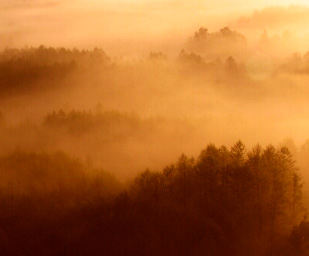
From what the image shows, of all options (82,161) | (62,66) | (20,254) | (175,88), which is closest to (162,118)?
(82,161)

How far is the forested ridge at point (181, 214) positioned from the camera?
124 ft

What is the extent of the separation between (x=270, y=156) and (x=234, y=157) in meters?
3.04

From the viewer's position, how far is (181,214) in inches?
1592

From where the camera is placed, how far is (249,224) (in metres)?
39.9

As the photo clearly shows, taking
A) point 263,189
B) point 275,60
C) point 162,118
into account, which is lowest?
point 263,189

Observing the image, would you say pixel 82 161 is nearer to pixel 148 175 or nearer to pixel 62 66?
pixel 148 175

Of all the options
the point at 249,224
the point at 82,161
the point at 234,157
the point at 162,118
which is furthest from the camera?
the point at 162,118

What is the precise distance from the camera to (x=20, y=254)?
37.2 meters

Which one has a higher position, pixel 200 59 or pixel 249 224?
pixel 200 59

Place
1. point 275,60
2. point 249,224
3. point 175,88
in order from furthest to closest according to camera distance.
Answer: point 275,60 → point 175,88 → point 249,224

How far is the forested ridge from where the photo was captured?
37719 mm

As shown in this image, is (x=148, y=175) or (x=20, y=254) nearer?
(x=20, y=254)

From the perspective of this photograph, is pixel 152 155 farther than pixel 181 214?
Yes

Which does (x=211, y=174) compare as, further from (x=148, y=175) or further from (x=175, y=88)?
(x=175, y=88)
